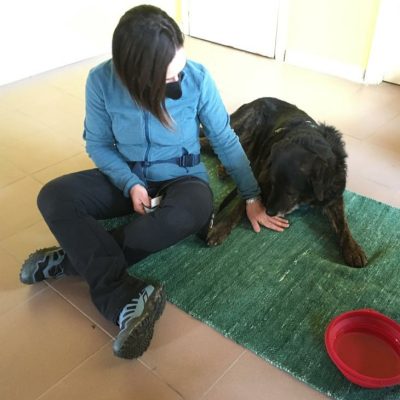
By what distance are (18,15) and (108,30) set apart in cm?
81

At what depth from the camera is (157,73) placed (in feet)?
4.12

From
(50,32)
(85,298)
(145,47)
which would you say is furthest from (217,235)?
(50,32)

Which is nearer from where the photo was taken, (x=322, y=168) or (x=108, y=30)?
(x=322, y=168)

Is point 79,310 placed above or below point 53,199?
below

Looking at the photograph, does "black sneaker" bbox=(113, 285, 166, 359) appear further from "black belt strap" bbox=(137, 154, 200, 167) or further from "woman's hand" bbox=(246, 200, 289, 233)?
"woman's hand" bbox=(246, 200, 289, 233)

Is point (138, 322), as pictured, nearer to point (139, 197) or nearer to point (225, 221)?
point (139, 197)

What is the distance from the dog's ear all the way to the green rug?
227mm

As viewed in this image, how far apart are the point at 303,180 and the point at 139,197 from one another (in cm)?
62

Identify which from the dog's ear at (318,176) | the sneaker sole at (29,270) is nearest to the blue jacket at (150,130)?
the dog's ear at (318,176)

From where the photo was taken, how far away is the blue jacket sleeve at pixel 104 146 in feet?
4.98

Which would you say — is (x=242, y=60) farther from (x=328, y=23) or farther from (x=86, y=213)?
(x=86, y=213)

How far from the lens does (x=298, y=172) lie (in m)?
1.67

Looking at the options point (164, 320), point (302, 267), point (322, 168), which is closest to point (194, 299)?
point (164, 320)

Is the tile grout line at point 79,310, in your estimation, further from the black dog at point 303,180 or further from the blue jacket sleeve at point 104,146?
the black dog at point 303,180
